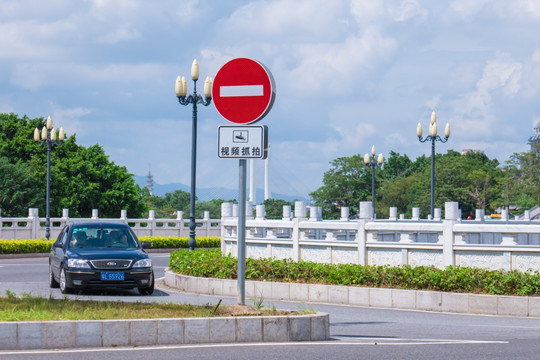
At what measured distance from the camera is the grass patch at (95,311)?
29.5 ft

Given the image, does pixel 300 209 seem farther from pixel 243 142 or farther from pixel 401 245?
pixel 243 142

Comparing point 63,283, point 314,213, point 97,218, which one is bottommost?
point 63,283

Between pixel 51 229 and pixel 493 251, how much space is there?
94.7 ft

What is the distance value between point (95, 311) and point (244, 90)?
310 cm

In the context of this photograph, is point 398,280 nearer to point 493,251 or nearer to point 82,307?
point 493,251

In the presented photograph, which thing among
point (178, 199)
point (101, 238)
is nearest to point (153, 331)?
point (101, 238)

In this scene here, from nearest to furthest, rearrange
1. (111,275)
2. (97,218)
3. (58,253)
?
1. (111,275)
2. (58,253)
3. (97,218)

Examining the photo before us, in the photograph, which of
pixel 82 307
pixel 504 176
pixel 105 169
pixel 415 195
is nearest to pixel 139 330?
pixel 82 307

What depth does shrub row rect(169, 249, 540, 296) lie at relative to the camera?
13.6 metres

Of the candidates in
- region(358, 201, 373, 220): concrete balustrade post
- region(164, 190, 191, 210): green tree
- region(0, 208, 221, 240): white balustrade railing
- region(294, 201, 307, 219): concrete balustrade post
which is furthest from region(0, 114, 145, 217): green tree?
region(164, 190, 191, 210): green tree

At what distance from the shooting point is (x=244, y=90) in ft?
31.2

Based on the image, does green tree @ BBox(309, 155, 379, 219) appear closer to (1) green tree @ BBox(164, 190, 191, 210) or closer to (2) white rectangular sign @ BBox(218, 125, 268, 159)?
(1) green tree @ BBox(164, 190, 191, 210)

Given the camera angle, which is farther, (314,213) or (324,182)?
(324,182)

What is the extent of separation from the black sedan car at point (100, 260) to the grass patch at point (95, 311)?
4309mm
